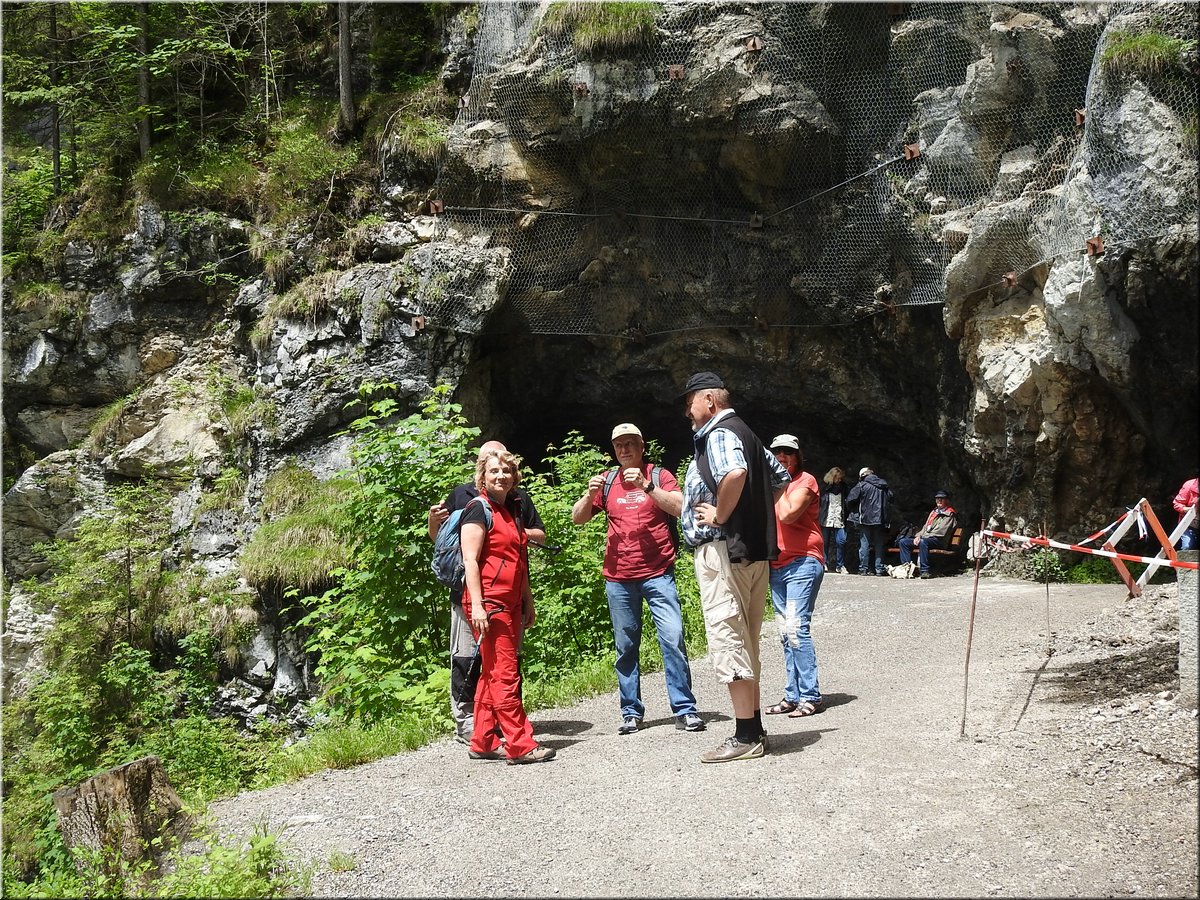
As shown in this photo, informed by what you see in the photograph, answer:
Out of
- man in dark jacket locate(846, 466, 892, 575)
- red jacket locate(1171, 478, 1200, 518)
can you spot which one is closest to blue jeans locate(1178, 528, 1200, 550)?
red jacket locate(1171, 478, 1200, 518)

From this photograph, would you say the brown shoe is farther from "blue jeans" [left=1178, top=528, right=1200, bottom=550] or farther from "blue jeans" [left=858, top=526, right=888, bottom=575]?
Answer: "blue jeans" [left=858, top=526, right=888, bottom=575]

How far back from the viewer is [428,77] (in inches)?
655

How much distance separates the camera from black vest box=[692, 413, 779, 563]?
4977mm

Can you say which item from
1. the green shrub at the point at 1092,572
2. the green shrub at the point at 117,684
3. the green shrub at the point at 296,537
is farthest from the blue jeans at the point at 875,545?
the green shrub at the point at 117,684

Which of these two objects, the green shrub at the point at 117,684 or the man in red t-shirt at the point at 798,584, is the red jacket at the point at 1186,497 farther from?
the green shrub at the point at 117,684

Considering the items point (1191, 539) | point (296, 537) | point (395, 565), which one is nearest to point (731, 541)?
point (395, 565)

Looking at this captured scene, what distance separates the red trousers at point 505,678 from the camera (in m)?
5.57

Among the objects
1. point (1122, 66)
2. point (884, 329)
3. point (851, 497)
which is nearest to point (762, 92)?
point (884, 329)

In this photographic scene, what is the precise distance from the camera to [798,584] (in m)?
6.30

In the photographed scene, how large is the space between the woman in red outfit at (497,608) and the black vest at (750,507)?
4.27ft

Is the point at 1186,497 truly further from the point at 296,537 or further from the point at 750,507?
the point at 296,537

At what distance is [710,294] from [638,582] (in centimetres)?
975

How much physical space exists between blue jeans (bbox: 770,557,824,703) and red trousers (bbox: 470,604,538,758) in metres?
1.77

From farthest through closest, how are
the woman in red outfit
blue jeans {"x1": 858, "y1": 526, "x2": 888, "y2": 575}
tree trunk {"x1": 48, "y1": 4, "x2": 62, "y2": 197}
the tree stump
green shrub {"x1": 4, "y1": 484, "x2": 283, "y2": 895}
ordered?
tree trunk {"x1": 48, "y1": 4, "x2": 62, "y2": 197}, blue jeans {"x1": 858, "y1": 526, "x2": 888, "y2": 575}, green shrub {"x1": 4, "y1": 484, "x2": 283, "y2": 895}, the woman in red outfit, the tree stump
